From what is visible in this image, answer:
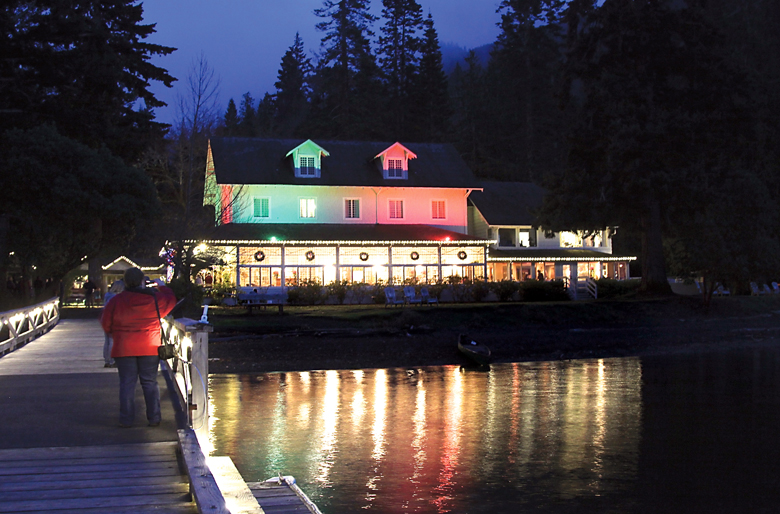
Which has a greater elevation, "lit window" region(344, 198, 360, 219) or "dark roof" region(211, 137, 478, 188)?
"dark roof" region(211, 137, 478, 188)

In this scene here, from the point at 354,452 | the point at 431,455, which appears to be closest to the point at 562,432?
the point at 431,455

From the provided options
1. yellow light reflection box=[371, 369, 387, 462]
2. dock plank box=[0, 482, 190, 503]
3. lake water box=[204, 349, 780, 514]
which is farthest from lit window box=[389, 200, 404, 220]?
dock plank box=[0, 482, 190, 503]

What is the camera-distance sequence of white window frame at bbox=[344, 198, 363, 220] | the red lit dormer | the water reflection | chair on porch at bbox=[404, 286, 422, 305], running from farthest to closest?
the red lit dormer, white window frame at bbox=[344, 198, 363, 220], chair on porch at bbox=[404, 286, 422, 305], the water reflection

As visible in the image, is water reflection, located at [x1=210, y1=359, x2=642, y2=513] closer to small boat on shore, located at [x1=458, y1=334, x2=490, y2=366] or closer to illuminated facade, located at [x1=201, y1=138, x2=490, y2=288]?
small boat on shore, located at [x1=458, y1=334, x2=490, y2=366]

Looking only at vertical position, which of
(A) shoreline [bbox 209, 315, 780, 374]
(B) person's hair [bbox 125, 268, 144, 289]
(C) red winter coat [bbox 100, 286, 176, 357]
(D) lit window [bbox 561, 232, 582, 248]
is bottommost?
(A) shoreline [bbox 209, 315, 780, 374]

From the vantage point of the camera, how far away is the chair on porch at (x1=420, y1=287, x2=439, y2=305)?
38.8m

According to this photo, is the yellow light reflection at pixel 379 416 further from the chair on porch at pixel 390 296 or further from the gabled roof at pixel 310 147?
the gabled roof at pixel 310 147

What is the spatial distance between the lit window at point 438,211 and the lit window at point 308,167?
7.41 metres

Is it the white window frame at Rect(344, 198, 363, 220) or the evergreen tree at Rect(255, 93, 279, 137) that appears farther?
the evergreen tree at Rect(255, 93, 279, 137)

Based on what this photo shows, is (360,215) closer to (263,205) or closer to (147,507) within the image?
(263,205)

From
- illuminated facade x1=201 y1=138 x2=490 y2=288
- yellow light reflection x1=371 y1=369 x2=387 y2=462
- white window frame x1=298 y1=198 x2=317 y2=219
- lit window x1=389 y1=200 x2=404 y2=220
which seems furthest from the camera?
lit window x1=389 y1=200 x2=404 y2=220

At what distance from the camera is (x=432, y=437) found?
44.6 ft

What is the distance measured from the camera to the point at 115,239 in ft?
122

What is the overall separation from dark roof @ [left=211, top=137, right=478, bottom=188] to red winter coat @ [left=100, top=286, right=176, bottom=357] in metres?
34.5
